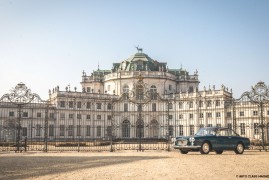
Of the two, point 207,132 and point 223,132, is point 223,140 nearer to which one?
point 223,132

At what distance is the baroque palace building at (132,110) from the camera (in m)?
59.5

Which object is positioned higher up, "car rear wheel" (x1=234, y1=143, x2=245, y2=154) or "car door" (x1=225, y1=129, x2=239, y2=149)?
"car door" (x1=225, y1=129, x2=239, y2=149)

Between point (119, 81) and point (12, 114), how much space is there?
26560mm

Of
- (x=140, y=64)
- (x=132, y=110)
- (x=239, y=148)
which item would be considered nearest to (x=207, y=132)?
(x=239, y=148)

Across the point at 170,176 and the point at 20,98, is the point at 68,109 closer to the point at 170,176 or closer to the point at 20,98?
the point at 20,98

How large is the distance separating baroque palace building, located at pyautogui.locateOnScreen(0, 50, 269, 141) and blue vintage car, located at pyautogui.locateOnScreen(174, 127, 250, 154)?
2971 cm

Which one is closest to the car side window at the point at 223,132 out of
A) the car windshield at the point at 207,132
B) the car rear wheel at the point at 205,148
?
the car windshield at the point at 207,132

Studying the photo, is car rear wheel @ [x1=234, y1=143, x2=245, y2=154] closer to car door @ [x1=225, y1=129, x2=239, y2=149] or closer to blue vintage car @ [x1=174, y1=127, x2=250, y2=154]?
blue vintage car @ [x1=174, y1=127, x2=250, y2=154]

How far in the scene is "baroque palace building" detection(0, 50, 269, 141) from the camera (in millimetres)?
59469

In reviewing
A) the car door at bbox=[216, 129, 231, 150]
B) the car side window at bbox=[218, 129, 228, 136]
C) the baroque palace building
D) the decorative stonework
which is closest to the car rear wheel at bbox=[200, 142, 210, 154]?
the car door at bbox=[216, 129, 231, 150]

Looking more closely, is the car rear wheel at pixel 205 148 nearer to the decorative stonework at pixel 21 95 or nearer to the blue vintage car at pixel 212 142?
the blue vintage car at pixel 212 142

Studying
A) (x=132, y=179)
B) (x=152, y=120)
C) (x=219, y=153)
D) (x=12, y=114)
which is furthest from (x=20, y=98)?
(x=152, y=120)

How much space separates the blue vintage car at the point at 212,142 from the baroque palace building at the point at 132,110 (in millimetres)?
29707

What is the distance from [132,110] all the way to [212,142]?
50960mm
